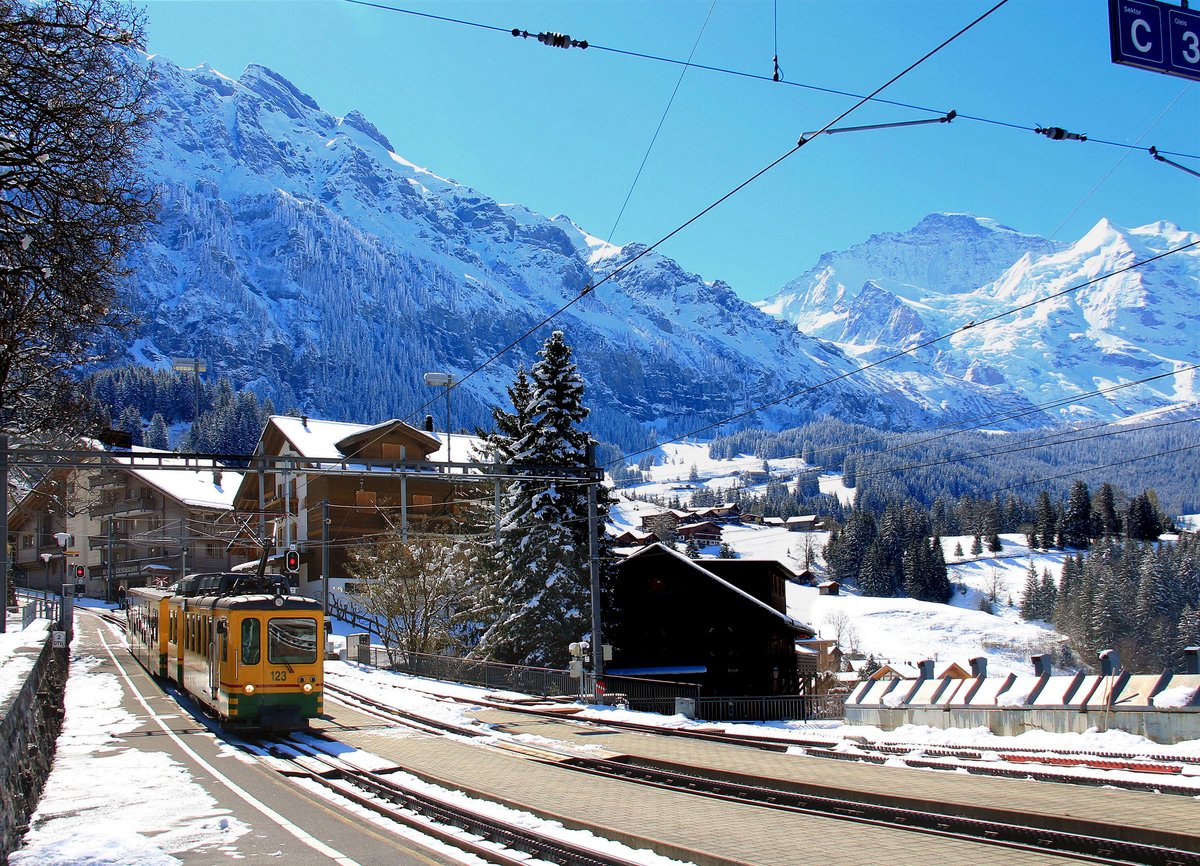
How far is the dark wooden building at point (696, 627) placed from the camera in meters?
50.3

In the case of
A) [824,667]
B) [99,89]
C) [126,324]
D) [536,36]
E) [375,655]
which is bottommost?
[824,667]

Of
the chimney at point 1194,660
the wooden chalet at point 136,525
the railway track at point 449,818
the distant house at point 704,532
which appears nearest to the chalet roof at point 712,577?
the chimney at point 1194,660

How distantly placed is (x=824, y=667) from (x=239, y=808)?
80.2 metres

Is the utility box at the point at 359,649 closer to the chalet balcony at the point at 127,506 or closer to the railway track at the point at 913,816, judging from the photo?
the railway track at the point at 913,816

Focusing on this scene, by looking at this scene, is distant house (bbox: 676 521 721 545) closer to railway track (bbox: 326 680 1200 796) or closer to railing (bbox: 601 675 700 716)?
railing (bbox: 601 675 700 716)

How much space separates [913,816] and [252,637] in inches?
596

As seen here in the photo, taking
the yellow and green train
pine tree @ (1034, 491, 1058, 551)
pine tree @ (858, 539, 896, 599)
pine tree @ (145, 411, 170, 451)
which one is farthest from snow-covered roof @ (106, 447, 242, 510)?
pine tree @ (1034, 491, 1058, 551)

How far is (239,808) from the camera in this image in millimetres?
13852

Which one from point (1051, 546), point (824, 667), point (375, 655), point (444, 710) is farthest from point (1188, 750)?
point (1051, 546)

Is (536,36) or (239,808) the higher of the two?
(536,36)

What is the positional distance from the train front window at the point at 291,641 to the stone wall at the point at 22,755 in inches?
175

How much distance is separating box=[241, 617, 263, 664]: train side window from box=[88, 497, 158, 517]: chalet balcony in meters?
62.9

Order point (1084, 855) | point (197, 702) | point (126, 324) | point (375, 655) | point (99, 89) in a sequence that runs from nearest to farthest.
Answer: point (1084, 855) → point (99, 89) → point (126, 324) → point (197, 702) → point (375, 655)

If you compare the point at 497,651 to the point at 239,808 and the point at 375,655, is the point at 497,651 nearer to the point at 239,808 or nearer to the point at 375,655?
the point at 375,655
